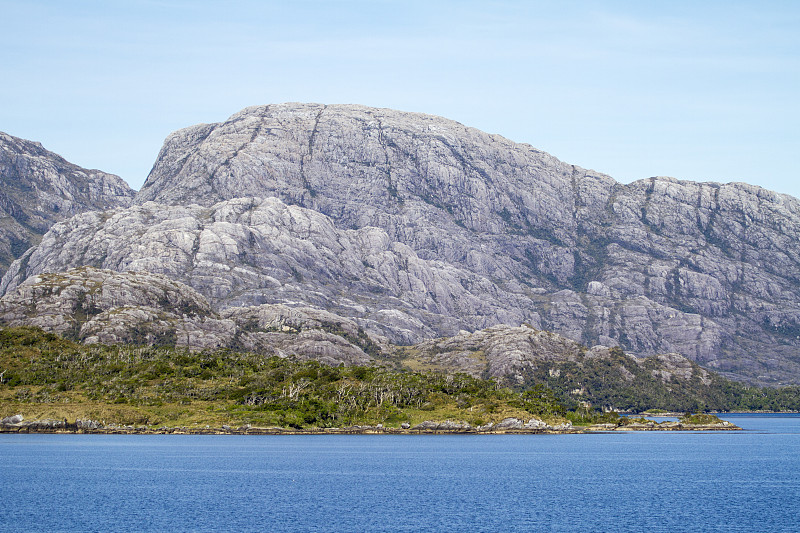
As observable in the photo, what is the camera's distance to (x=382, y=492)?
132 meters

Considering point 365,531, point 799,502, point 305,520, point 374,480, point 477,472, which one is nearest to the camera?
point 365,531

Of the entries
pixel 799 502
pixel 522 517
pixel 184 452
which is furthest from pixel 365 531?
pixel 184 452

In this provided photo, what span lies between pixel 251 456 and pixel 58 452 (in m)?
43.4

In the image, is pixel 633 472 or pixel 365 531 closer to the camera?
pixel 365 531

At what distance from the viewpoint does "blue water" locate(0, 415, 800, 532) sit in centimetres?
10518

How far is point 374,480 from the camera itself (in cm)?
14675

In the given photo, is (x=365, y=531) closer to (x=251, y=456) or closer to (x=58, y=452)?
(x=251, y=456)

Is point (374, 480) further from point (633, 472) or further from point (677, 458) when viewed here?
point (677, 458)

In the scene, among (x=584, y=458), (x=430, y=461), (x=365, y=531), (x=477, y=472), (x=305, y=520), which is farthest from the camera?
(x=584, y=458)

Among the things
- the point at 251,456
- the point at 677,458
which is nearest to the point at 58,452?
the point at 251,456

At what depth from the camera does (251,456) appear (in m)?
185

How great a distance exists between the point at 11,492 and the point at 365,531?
197ft

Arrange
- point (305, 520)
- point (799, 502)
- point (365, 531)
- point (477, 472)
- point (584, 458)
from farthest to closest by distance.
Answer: point (584, 458) → point (477, 472) → point (799, 502) → point (305, 520) → point (365, 531)

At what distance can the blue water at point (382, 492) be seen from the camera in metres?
105
